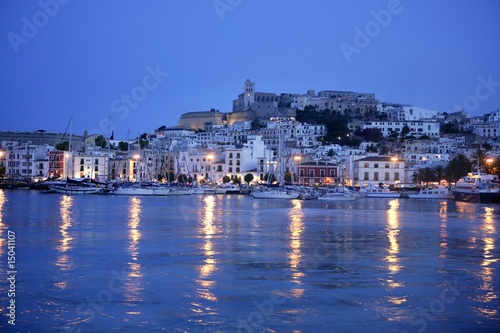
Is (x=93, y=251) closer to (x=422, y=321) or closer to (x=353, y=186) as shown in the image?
(x=422, y=321)

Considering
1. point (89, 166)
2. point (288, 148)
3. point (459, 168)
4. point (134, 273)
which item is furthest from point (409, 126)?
point (134, 273)

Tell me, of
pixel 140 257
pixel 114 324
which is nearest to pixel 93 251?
pixel 140 257

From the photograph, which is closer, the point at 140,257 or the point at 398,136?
the point at 140,257

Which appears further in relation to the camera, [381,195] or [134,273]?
[381,195]

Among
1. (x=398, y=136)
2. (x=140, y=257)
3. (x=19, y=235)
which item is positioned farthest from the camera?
(x=398, y=136)

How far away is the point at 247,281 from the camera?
14.1 metres

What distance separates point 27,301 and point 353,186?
68.1 m

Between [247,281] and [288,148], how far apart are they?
3323 inches

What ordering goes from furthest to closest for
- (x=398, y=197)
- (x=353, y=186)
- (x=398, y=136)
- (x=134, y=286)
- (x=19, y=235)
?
1. (x=398, y=136)
2. (x=353, y=186)
3. (x=398, y=197)
4. (x=19, y=235)
5. (x=134, y=286)

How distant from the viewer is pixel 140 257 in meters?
17.4

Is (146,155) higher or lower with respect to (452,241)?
higher

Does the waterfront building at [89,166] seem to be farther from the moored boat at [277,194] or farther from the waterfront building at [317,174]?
the moored boat at [277,194]

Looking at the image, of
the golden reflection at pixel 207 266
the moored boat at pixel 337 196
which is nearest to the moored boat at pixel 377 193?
the moored boat at pixel 337 196

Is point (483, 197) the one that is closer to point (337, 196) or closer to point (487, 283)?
point (337, 196)
